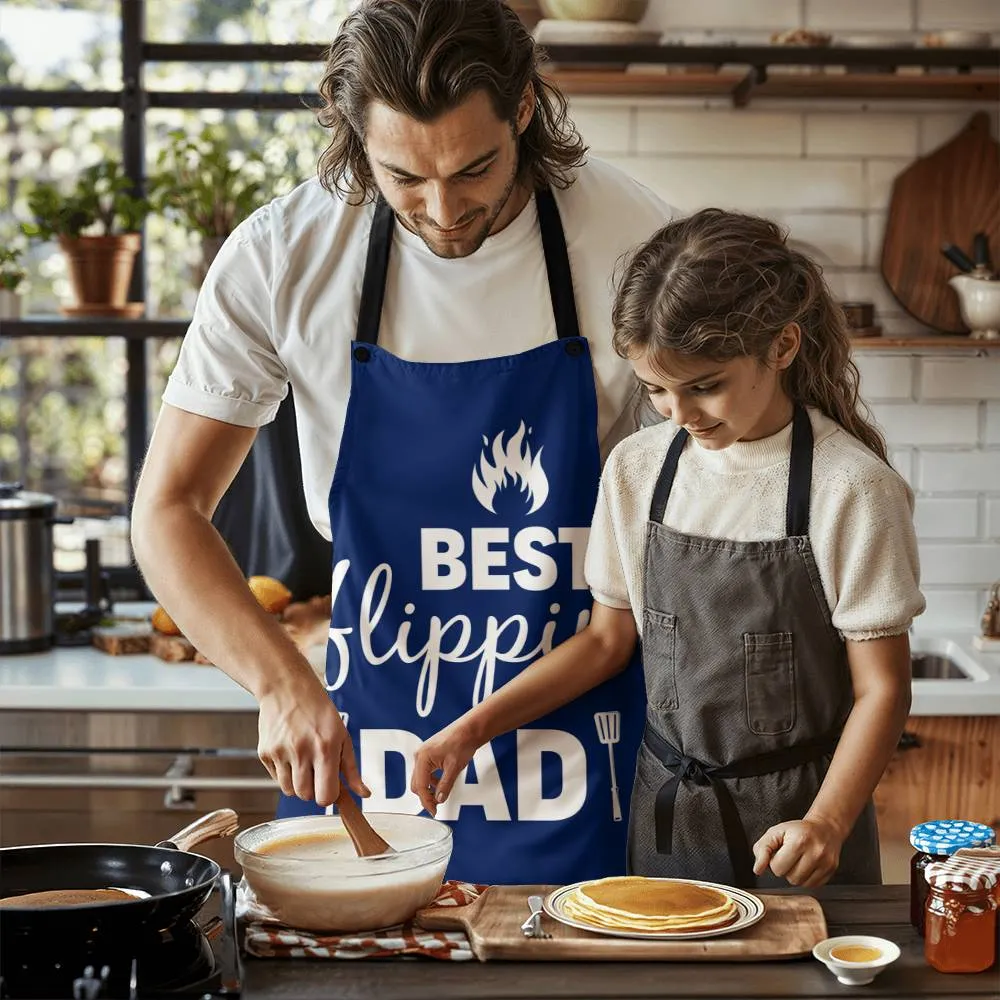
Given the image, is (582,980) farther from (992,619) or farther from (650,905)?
(992,619)

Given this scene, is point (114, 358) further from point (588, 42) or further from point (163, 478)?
point (163, 478)

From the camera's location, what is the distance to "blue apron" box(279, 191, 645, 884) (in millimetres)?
1919

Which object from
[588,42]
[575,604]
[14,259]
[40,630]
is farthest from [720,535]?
[14,259]

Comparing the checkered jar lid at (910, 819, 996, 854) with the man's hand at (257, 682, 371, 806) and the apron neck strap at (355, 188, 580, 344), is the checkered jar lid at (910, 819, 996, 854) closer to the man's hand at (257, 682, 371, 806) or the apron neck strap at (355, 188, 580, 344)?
the man's hand at (257, 682, 371, 806)

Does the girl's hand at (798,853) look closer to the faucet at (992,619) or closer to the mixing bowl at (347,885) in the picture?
the mixing bowl at (347,885)

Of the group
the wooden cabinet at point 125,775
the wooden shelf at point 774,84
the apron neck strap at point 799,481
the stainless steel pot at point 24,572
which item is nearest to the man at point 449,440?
the apron neck strap at point 799,481

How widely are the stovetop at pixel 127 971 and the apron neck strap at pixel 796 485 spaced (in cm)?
87

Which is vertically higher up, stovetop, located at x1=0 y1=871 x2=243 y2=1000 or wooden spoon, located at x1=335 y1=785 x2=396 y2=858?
wooden spoon, located at x1=335 y1=785 x2=396 y2=858

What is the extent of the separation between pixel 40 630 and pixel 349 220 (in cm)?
177

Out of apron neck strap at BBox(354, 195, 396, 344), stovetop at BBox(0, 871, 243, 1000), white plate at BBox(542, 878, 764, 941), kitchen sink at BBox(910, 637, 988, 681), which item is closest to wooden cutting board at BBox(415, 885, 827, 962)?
white plate at BBox(542, 878, 764, 941)

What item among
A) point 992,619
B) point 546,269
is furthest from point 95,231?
point 992,619

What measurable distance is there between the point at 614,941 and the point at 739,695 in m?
0.56

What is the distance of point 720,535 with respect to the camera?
1.87m

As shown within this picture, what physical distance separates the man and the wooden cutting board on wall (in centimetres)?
169
